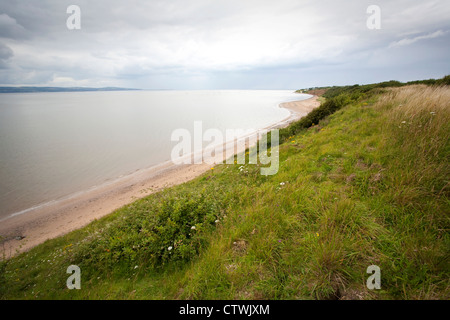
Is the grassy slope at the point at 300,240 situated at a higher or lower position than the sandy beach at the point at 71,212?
higher

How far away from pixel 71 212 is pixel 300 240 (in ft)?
44.4

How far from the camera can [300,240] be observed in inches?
117

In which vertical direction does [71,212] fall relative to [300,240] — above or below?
below

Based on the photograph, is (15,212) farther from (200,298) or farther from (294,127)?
(294,127)

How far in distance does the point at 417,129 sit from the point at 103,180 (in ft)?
62.8

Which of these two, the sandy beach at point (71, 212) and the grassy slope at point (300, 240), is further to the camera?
the sandy beach at point (71, 212)

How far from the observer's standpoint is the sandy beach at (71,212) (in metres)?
8.98

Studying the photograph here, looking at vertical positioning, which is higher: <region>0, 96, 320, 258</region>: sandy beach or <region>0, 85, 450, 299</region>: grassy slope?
<region>0, 85, 450, 299</region>: grassy slope

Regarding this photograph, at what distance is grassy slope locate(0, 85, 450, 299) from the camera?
7.80 ft

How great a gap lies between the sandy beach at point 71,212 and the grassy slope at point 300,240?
164 inches

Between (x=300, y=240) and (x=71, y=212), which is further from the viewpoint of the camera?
(x=71, y=212)

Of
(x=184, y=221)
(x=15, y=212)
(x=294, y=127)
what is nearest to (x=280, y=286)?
(x=184, y=221)

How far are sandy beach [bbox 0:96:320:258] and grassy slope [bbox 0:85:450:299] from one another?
416 centimetres

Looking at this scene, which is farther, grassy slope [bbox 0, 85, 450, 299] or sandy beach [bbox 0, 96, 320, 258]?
sandy beach [bbox 0, 96, 320, 258]
